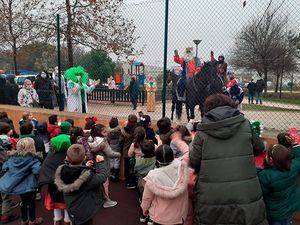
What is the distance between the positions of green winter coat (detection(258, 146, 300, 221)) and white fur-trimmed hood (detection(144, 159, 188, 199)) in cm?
70

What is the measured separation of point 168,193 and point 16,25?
1701 cm

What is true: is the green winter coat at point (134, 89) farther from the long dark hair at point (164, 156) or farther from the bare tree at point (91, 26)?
the long dark hair at point (164, 156)

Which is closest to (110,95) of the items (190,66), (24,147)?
(190,66)

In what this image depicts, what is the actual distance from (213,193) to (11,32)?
17.7 m

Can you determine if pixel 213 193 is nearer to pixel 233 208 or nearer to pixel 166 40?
pixel 233 208

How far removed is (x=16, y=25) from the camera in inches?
703

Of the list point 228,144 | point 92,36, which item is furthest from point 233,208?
point 92,36

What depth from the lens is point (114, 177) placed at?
6.12m

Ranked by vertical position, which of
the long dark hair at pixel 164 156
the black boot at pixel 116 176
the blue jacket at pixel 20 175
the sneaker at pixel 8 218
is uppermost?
the long dark hair at pixel 164 156

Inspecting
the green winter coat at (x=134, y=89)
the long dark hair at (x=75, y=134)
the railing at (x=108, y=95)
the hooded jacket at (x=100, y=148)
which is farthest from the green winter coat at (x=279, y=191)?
the green winter coat at (x=134, y=89)

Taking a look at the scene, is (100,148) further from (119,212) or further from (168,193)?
(168,193)

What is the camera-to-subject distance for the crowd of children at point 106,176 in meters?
3.24

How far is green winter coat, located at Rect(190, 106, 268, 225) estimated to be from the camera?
2797 millimetres

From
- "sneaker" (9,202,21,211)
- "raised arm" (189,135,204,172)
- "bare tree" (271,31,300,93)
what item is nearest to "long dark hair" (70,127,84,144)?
"sneaker" (9,202,21,211)
